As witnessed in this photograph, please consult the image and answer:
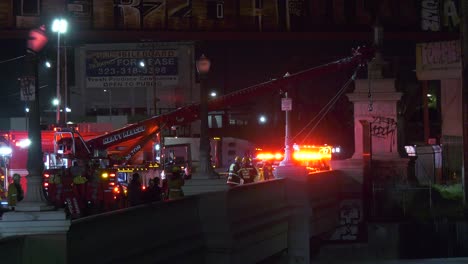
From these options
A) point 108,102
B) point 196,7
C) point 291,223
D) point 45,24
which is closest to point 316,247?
point 291,223

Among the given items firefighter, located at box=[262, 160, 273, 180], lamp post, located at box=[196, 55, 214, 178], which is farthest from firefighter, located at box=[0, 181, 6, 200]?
lamp post, located at box=[196, 55, 214, 178]

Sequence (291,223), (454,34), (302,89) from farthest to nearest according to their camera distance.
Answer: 1. (302,89)
2. (454,34)
3. (291,223)

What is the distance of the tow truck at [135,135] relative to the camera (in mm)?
22984

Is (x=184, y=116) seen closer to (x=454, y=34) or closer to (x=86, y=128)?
(x=86, y=128)

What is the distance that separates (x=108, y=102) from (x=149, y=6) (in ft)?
108

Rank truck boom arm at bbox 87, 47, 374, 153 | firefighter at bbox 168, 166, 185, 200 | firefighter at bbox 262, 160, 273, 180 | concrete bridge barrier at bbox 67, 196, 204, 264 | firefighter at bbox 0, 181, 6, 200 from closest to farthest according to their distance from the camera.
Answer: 1. concrete bridge barrier at bbox 67, 196, 204, 264
2. firefighter at bbox 168, 166, 185, 200
3. firefighter at bbox 0, 181, 6, 200
4. firefighter at bbox 262, 160, 273, 180
5. truck boom arm at bbox 87, 47, 374, 153

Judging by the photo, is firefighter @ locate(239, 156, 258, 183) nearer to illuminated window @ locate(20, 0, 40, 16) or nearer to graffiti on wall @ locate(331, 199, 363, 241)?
graffiti on wall @ locate(331, 199, 363, 241)

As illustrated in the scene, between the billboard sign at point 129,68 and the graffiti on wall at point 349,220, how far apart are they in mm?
41020

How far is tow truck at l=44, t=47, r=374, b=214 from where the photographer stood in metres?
23.0

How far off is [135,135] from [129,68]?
3430 centimetres

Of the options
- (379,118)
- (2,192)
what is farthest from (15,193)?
(379,118)

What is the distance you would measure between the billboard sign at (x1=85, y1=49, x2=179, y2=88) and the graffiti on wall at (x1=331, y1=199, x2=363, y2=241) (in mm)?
41020

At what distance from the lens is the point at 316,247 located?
733 inches

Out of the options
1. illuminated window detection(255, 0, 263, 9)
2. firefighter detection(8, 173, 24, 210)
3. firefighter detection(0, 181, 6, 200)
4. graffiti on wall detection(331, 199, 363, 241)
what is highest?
illuminated window detection(255, 0, 263, 9)
